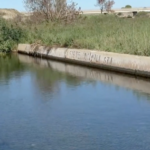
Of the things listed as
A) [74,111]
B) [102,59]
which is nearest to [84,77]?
[102,59]

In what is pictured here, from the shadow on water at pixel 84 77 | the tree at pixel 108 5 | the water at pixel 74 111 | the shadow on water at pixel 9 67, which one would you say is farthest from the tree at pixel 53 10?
the tree at pixel 108 5

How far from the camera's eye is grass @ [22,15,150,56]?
16.7m

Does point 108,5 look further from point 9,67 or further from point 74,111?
point 74,111

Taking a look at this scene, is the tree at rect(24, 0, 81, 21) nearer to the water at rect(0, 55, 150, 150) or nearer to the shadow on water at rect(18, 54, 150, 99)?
the shadow on water at rect(18, 54, 150, 99)

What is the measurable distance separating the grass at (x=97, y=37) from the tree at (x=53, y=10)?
100cm

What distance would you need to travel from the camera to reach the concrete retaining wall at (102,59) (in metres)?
14.2

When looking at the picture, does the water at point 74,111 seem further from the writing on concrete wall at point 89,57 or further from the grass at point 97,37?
the grass at point 97,37

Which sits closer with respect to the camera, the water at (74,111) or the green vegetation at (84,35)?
the water at (74,111)

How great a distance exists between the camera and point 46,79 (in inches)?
582

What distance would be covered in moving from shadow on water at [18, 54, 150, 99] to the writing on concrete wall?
410 mm

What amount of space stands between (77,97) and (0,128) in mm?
3339

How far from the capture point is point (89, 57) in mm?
17594

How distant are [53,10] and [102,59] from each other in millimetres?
12365

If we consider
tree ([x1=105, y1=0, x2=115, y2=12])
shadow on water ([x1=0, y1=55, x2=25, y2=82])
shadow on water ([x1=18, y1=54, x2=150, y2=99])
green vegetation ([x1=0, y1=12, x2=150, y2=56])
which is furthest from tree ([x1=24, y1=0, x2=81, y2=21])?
tree ([x1=105, y1=0, x2=115, y2=12])
